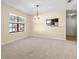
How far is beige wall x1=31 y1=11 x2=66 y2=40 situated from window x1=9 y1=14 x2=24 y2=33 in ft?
4.31

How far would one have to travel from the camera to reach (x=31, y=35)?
9.86 meters

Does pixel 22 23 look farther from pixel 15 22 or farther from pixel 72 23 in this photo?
pixel 72 23

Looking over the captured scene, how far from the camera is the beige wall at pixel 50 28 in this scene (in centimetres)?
806

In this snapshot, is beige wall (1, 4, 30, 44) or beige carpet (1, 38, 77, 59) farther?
beige wall (1, 4, 30, 44)

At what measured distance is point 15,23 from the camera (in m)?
7.63

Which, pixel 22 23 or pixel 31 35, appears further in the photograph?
pixel 31 35

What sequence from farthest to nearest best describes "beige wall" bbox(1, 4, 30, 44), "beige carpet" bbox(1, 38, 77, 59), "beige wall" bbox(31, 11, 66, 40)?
"beige wall" bbox(31, 11, 66, 40), "beige wall" bbox(1, 4, 30, 44), "beige carpet" bbox(1, 38, 77, 59)

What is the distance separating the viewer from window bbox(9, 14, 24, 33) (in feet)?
22.9

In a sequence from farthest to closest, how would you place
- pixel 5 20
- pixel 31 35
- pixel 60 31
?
pixel 31 35 < pixel 60 31 < pixel 5 20

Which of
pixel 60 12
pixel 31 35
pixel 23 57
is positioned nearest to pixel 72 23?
pixel 60 12

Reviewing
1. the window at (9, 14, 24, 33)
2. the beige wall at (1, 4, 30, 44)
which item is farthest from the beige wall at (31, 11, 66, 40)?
the beige wall at (1, 4, 30, 44)

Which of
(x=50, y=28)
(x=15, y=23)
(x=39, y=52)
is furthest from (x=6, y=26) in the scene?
(x=50, y=28)

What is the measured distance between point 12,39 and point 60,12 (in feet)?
15.8

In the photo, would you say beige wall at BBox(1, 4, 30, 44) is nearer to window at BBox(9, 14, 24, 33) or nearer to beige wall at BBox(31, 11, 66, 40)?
window at BBox(9, 14, 24, 33)
